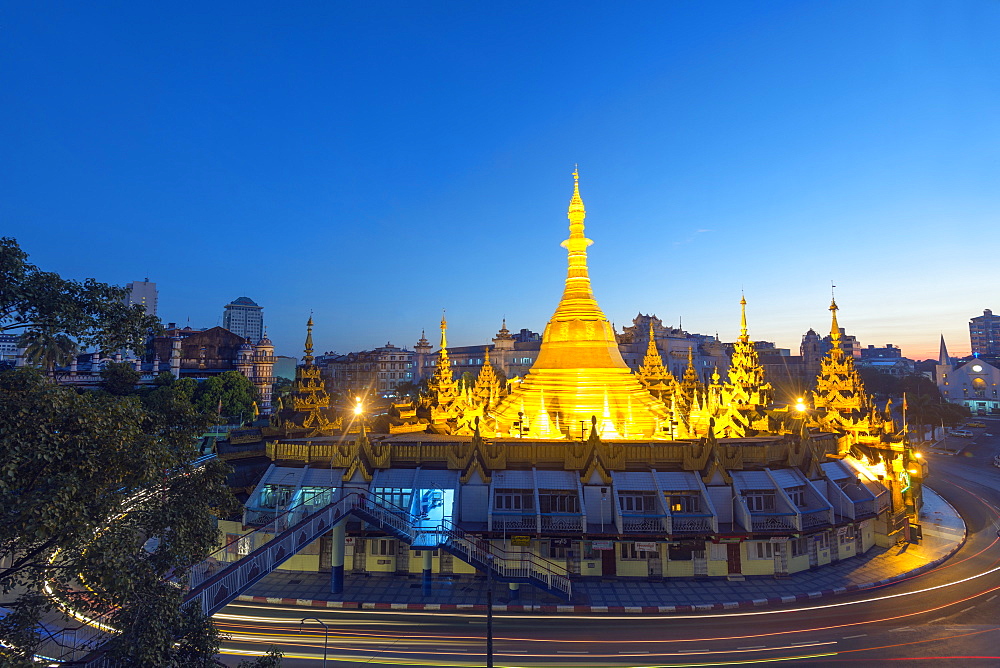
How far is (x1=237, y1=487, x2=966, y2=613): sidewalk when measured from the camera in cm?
2506

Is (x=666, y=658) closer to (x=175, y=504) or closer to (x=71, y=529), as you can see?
(x=175, y=504)

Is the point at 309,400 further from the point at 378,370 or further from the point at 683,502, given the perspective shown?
the point at 378,370

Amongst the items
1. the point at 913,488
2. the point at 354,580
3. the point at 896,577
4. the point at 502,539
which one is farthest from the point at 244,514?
the point at 913,488

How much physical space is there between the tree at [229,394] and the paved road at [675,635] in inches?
2453

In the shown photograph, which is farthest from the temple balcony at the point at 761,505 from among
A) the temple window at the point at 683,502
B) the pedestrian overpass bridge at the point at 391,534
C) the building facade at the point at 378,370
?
the building facade at the point at 378,370

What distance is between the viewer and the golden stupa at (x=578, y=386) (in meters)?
38.3

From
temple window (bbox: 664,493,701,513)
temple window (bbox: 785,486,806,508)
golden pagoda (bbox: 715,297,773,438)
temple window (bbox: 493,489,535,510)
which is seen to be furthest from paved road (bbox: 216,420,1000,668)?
golden pagoda (bbox: 715,297,773,438)

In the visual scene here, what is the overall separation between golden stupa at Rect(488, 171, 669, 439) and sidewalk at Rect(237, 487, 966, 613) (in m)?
11.4

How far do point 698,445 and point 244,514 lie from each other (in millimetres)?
28667

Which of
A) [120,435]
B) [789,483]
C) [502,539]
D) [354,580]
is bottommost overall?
[354,580]

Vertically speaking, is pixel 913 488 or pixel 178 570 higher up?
pixel 178 570

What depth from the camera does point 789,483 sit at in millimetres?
30688

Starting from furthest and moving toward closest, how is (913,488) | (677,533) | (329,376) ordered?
(329,376), (913,488), (677,533)

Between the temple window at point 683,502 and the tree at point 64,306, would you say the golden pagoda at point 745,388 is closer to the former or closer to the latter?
the temple window at point 683,502
